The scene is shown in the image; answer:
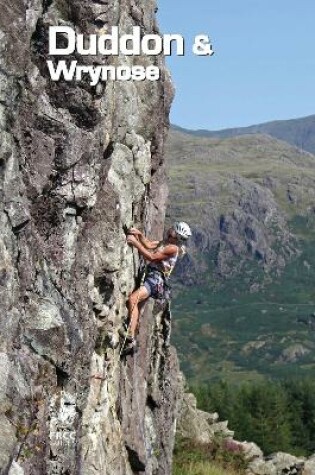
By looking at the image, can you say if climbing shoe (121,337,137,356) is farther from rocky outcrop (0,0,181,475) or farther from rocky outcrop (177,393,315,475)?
rocky outcrop (177,393,315,475)

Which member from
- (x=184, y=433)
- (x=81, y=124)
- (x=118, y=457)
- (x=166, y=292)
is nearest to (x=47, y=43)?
(x=81, y=124)

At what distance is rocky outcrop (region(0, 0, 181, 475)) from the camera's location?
1571cm

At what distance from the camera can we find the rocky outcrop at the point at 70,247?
15.7 m

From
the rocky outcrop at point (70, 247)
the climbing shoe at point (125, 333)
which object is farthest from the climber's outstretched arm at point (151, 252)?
the climbing shoe at point (125, 333)

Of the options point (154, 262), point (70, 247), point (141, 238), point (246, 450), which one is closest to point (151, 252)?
point (154, 262)

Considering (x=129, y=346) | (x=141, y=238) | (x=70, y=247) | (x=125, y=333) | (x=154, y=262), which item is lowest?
(x=129, y=346)

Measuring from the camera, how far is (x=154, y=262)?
907 inches

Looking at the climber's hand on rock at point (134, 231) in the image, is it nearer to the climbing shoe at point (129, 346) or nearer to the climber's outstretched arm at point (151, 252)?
the climber's outstretched arm at point (151, 252)

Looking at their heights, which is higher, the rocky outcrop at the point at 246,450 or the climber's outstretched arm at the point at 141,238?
the climber's outstretched arm at the point at 141,238

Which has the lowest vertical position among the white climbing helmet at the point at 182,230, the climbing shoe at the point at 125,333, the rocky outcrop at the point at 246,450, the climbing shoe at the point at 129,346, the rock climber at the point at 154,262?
the rocky outcrop at the point at 246,450

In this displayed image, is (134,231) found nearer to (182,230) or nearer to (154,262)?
(154,262)

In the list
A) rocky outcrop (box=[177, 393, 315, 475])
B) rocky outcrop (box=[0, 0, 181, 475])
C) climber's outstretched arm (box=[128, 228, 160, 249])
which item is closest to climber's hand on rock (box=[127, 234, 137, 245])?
climber's outstretched arm (box=[128, 228, 160, 249])

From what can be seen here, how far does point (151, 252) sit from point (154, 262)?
434 millimetres

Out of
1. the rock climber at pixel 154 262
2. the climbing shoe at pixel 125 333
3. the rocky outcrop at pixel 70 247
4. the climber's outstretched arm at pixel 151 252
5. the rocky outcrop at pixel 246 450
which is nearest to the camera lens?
the rocky outcrop at pixel 70 247
